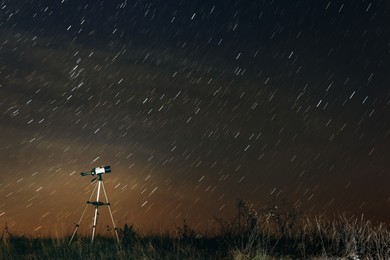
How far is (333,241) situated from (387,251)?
1420 mm

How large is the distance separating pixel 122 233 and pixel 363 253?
6.53m

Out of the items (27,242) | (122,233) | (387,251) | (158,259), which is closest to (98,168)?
(122,233)

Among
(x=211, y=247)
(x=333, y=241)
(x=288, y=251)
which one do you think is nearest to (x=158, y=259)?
(x=211, y=247)

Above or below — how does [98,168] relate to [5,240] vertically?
above

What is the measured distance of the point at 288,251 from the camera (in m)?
14.0

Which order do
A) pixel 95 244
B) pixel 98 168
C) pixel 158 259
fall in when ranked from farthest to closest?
pixel 98 168 < pixel 95 244 < pixel 158 259

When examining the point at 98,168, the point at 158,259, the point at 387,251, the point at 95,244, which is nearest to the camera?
the point at 158,259

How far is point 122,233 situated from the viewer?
1538 cm

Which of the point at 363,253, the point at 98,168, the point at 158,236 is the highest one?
the point at 98,168

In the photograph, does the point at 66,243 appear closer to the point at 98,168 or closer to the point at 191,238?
the point at 98,168

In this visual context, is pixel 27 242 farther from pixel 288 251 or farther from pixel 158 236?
pixel 288 251

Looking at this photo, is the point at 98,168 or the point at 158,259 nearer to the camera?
the point at 158,259

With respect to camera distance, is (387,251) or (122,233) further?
(122,233)

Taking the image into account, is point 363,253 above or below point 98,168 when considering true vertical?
below
